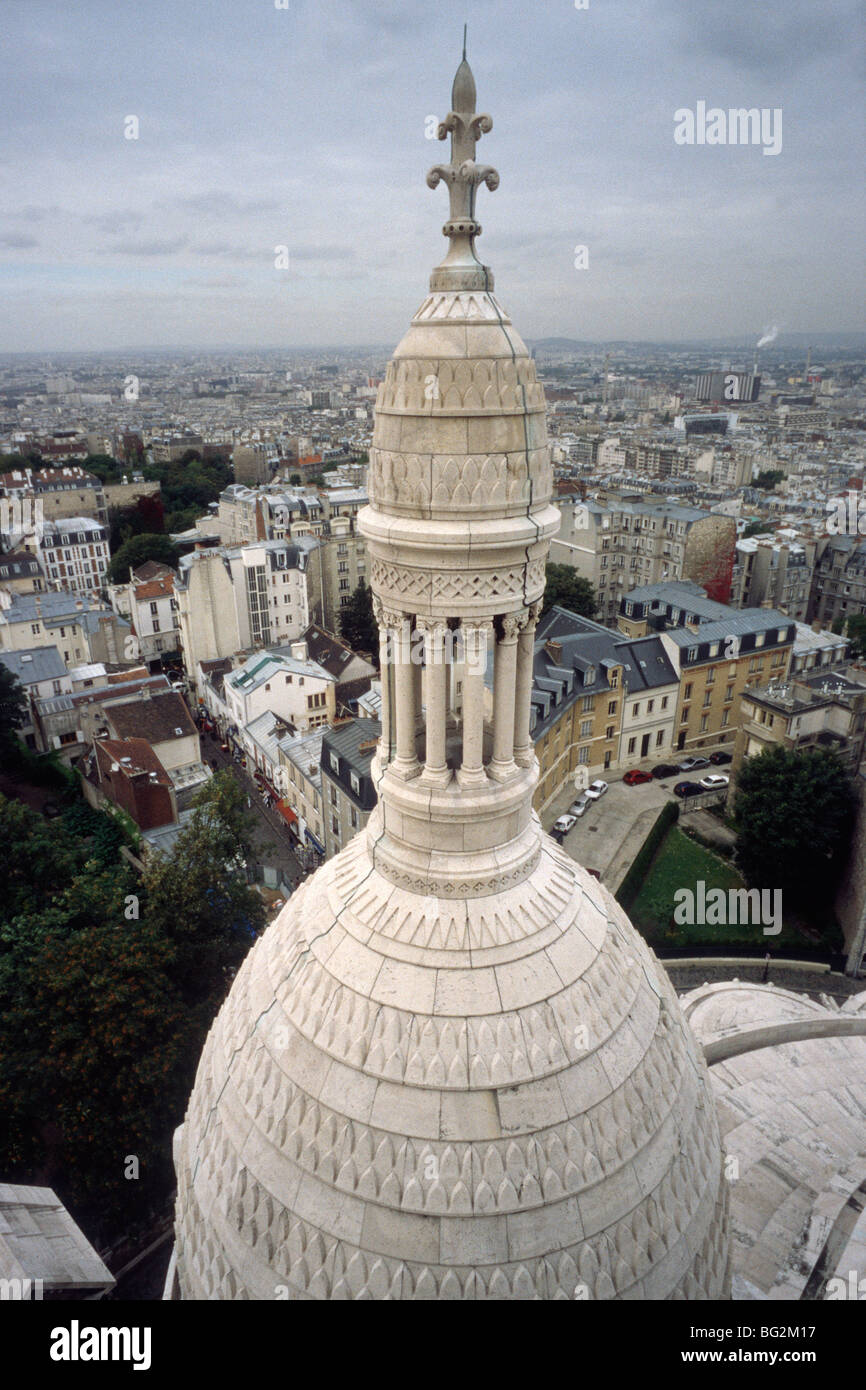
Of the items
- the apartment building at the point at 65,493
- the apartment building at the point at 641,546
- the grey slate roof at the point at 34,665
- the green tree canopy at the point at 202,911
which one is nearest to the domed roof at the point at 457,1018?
the green tree canopy at the point at 202,911

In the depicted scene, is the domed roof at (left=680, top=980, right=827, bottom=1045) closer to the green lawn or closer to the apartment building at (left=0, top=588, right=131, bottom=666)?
the green lawn

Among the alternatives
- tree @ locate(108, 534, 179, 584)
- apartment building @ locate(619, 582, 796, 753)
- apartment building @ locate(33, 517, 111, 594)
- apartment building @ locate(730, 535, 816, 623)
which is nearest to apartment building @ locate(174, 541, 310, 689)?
apartment building @ locate(33, 517, 111, 594)

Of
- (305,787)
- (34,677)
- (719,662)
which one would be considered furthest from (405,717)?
(34,677)

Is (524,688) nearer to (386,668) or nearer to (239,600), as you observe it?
(386,668)

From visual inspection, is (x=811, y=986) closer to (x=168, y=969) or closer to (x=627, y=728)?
(x=627, y=728)
